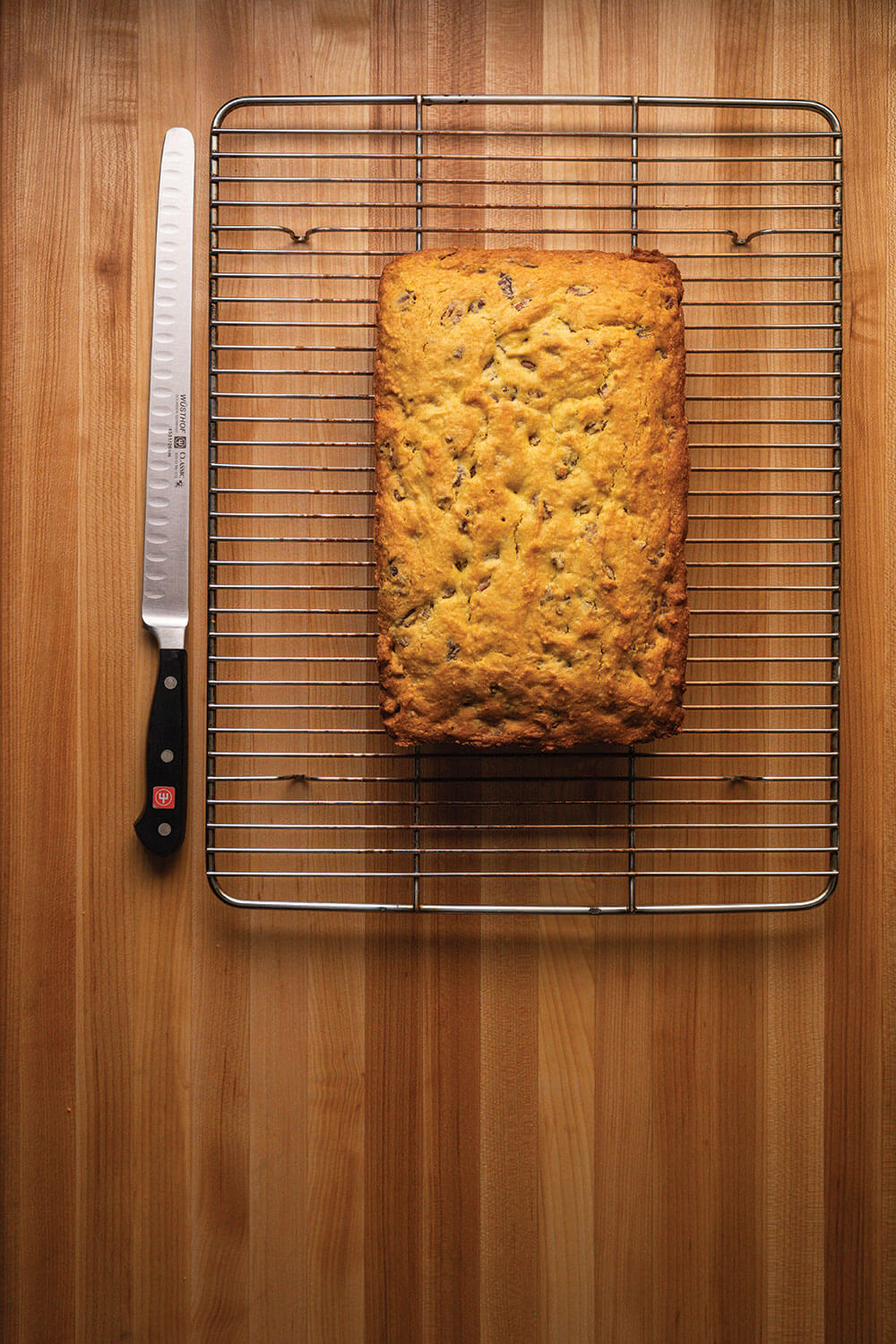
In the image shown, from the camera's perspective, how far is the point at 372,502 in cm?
131

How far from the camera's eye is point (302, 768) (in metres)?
1.33

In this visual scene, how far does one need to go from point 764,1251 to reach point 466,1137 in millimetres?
498

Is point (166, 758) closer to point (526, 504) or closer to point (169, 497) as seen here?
point (169, 497)

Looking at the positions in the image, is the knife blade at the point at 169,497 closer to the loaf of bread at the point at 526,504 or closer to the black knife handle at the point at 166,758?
the black knife handle at the point at 166,758

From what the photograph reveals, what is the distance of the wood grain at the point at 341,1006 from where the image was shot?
133 centimetres

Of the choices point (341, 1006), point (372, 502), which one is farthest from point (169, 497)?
point (341, 1006)

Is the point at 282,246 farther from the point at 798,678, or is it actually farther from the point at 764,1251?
the point at 764,1251

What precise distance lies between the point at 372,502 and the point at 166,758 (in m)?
0.50

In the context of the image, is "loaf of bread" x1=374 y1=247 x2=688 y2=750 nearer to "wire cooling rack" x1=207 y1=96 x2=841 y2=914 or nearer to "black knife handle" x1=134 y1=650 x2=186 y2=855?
"wire cooling rack" x1=207 y1=96 x2=841 y2=914

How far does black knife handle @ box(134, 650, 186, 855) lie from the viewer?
1310 mm

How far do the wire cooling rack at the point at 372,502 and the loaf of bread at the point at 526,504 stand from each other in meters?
0.17

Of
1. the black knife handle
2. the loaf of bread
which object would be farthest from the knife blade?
the loaf of bread

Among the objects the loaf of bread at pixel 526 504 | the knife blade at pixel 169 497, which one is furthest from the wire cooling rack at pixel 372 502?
the loaf of bread at pixel 526 504

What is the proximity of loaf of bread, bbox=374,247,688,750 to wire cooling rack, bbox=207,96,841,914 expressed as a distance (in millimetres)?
174
